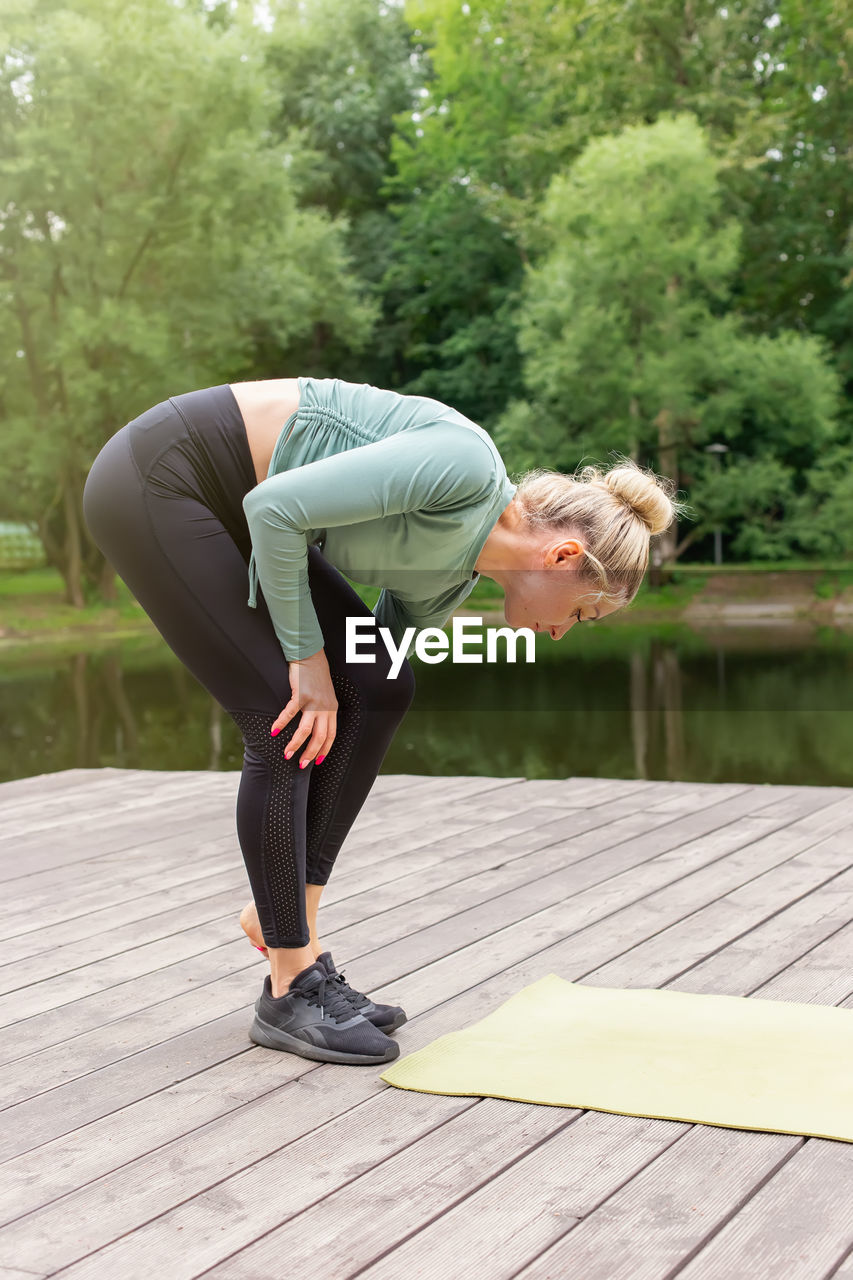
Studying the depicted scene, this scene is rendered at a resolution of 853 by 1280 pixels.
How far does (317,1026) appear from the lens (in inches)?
74.4

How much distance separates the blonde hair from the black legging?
0.35 meters

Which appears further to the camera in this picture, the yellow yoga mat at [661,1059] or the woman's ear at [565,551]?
the woman's ear at [565,551]

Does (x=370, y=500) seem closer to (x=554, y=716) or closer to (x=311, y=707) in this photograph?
(x=311, y=707)

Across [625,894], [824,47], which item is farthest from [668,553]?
[625,894]

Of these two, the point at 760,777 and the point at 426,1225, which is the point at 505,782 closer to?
the point at 426,1225

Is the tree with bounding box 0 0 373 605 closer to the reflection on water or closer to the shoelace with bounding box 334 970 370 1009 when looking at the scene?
the reflection on water

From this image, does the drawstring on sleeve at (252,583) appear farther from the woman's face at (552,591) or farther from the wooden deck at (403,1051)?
the wooden deck at (403,1051)

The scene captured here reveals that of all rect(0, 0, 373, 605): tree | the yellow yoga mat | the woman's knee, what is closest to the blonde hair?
the woman's knee

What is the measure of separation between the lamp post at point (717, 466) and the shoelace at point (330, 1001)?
1872cm

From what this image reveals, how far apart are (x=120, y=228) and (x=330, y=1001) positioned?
17186 mm

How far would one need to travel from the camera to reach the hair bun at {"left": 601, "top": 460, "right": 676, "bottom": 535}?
1.84 m

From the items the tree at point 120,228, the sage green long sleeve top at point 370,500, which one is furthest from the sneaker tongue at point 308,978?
the tree at point 120,228

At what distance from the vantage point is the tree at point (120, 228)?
55.2 feet

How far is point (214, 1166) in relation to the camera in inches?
60.6
